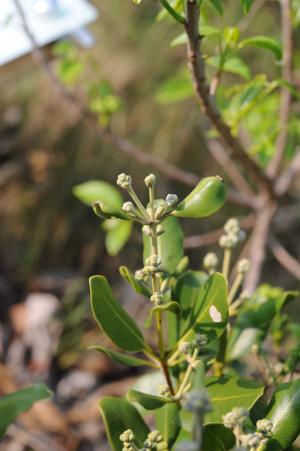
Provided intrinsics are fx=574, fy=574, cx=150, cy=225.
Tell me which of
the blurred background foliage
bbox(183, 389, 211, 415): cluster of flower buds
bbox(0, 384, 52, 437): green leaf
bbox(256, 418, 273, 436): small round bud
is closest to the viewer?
bbox(183, 389, 211, 415): cluster of flower buds

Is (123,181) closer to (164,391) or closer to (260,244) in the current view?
(164,391)

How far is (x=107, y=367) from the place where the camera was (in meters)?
1.72

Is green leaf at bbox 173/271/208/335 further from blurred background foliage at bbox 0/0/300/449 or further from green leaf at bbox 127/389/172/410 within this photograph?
blurred background foliage at bbox 0/0/300/449

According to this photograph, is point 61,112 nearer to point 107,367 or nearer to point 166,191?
point 166,191

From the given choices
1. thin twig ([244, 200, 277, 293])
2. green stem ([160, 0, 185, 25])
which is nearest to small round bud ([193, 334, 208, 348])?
green stem ([160, 0, 185, 25])

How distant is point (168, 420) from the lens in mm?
486

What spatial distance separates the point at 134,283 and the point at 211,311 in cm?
7

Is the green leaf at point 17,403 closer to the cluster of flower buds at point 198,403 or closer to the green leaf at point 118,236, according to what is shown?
the cluster of flower buds at point 198,403

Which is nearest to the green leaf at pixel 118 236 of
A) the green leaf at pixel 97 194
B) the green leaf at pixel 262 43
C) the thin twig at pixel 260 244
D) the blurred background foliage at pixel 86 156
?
the green leaf at pixel 97 194

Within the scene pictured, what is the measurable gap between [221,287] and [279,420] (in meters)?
0.12

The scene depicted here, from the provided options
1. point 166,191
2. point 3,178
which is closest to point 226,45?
point 166,191

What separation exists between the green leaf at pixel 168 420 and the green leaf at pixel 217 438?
36 mm

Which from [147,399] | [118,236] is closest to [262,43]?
[147,399]

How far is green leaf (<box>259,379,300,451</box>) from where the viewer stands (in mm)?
453
